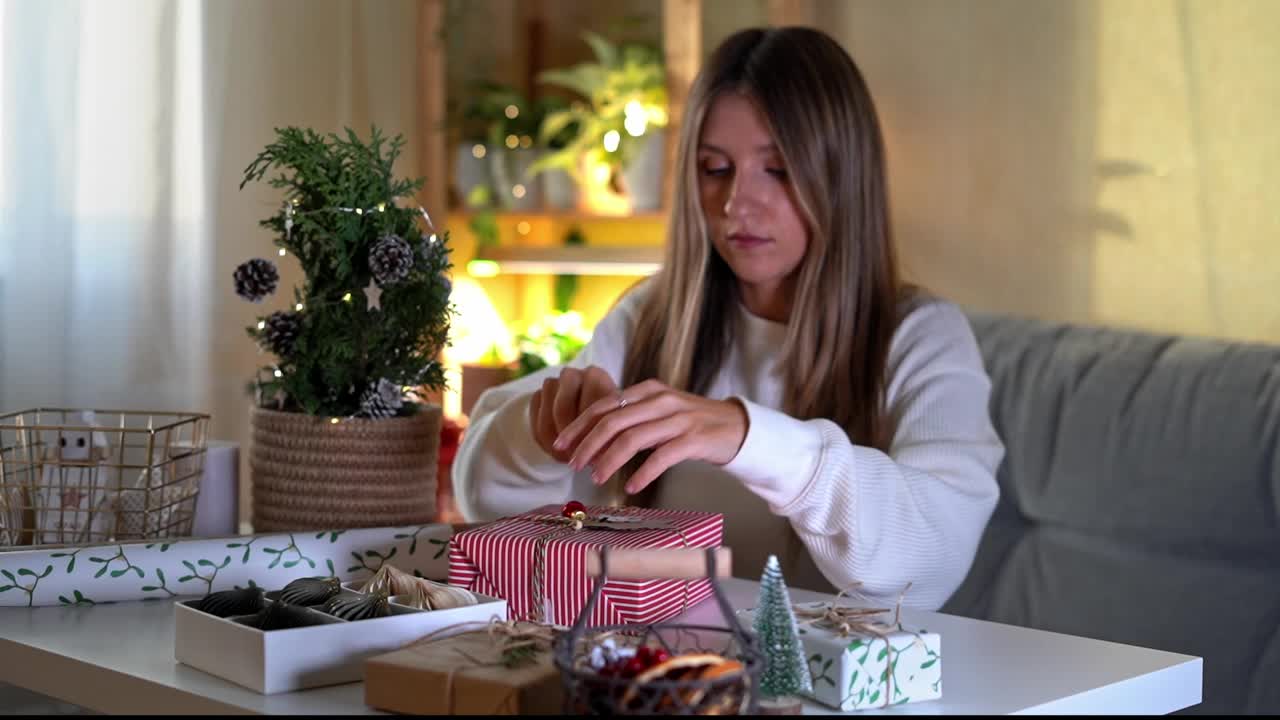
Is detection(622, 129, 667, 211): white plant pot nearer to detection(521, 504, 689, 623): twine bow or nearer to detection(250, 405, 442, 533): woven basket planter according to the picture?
detection(250, 405, 442, 533): woven basket planter

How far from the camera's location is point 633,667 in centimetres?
66

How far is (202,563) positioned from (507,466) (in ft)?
1.50

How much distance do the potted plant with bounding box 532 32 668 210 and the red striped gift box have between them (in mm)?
1935

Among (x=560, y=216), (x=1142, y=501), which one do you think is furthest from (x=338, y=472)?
(x=560, y=216)

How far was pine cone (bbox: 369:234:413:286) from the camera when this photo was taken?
1.24 metres

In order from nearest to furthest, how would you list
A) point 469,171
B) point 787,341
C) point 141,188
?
point 787,341 → point 141,188 → point 469,171

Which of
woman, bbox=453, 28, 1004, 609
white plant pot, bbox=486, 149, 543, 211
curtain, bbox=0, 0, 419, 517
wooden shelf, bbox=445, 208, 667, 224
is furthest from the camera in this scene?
white plant pot, bbox=486, 149, 543, 211

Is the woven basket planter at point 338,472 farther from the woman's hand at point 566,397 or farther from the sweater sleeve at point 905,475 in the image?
the sweater sleeve at point 905,475

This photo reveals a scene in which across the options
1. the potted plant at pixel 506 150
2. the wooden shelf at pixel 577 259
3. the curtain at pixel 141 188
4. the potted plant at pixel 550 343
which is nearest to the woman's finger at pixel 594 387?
the curtain at pixel 141 188

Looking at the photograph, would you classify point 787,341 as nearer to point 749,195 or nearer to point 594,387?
point 749,195

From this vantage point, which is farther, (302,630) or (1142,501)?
(1142,501)

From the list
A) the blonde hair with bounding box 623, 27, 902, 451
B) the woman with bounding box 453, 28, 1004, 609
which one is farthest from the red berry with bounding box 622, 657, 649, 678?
the blonde hair with bounding box 623, 27, 902, 451

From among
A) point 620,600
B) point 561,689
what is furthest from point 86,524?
point 561,689

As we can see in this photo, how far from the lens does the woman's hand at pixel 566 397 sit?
4.06ft
